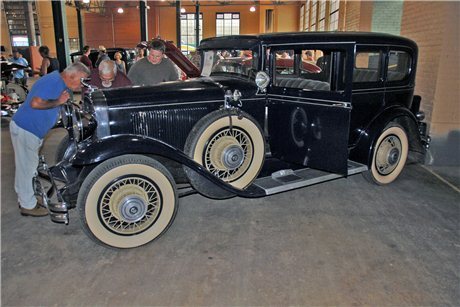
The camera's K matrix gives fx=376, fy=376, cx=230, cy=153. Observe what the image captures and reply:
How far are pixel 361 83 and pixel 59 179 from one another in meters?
3.24

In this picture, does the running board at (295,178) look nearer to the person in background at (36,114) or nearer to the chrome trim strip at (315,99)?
the chrome trim strip at (315,99)

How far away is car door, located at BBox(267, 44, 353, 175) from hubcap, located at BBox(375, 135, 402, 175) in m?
0.96

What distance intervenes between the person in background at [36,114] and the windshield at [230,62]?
1.47 metres

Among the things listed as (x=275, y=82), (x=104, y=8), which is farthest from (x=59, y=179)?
(x=104, y=8)

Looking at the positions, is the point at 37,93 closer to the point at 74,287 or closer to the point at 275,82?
the point at 74,287

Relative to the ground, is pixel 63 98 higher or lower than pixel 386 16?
lower

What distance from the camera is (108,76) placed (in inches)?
174

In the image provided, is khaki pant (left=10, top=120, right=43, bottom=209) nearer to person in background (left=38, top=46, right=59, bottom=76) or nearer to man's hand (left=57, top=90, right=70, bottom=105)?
man's hand (left=57, top=90, right=70, bottom=105)

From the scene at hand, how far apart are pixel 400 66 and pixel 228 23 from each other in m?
29.4

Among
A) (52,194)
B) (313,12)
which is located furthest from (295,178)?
(313,12)

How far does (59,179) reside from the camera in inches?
140

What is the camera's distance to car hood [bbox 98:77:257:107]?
3.48 meters

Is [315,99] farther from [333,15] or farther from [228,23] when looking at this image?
[228,23]

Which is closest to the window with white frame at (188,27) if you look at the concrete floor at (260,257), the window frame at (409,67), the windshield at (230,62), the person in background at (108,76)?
the person in background at (108,76)
